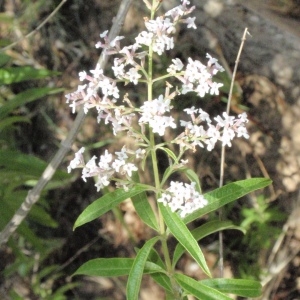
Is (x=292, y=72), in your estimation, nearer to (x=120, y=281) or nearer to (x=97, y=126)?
(x=97, y=126)

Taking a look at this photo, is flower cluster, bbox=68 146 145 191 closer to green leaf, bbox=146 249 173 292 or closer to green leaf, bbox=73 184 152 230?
green leaf, bbox=73 184 152 230

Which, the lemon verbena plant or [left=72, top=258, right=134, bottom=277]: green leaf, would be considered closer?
the lemon verbena plant

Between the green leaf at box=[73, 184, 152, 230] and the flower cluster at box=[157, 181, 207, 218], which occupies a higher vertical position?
the flower cluster at box=[157, 181, 207, 218]

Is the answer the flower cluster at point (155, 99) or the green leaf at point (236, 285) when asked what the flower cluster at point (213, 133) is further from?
the green leaf at point (236, 285)

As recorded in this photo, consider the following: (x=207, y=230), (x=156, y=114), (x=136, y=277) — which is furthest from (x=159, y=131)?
(x=207, y=230)

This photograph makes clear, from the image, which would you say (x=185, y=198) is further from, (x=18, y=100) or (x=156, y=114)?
(x=18, y=100)

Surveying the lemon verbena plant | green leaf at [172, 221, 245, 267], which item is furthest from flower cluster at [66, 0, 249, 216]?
green leaf at [172, 221, 245, 267]
